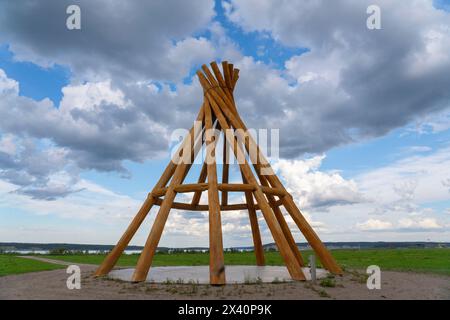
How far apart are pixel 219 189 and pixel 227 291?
141 inches

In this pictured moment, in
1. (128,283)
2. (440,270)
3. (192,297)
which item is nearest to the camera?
(192,297)

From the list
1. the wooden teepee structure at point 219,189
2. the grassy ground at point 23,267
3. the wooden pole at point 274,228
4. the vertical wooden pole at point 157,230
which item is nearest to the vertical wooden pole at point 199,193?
the wooden teepee structure at point 219,189

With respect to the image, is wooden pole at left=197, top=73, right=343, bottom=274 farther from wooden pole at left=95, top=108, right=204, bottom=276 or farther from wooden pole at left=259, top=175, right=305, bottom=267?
wooden pole at left=95, top=108, right=204, bottom=276

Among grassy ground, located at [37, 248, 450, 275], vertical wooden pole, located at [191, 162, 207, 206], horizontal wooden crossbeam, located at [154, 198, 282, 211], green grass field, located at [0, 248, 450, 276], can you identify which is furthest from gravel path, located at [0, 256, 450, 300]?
grassy ground, located at [37, 248, 450, 275]

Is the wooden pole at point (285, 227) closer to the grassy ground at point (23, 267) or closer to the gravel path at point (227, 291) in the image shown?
the gravel path at point (227, 291)

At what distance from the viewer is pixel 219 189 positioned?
38.7 ft

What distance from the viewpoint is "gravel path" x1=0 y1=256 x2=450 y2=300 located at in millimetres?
8688

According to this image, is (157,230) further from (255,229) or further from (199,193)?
(255,229)

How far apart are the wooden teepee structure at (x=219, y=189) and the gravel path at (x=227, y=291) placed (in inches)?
28.3

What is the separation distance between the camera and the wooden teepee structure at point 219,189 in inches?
424

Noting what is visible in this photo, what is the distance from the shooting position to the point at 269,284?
9805 mm
